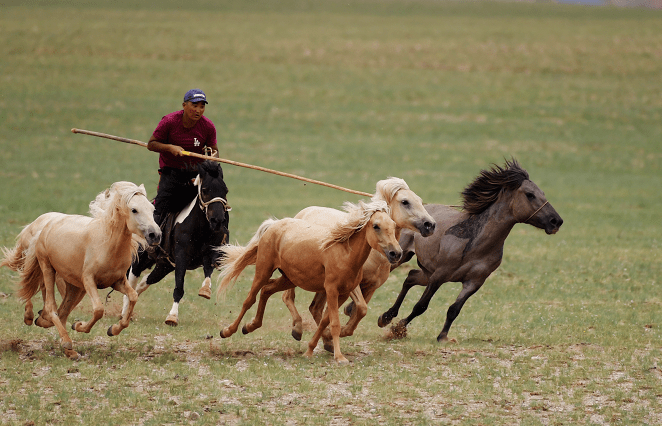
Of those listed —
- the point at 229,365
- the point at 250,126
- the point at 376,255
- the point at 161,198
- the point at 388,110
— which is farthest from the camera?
the point at 388,110

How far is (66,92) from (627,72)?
90.6 ft

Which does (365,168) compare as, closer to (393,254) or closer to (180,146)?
Answer: (180,146)

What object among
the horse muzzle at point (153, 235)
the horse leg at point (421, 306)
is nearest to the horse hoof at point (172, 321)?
the horse muzzle at point (153, 235)

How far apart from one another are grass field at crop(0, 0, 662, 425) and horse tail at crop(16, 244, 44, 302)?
1.66 feet

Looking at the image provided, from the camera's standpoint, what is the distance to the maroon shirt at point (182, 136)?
33.1 ft

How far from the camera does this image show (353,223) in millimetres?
8273

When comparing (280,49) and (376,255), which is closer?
(376,255)

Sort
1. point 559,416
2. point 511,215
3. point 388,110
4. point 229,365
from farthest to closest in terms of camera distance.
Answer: point 388,110 < point 511,215 < point 229,365 < point 559,416

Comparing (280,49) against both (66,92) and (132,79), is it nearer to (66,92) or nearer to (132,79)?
(132,79)

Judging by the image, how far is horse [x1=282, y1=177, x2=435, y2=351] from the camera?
8.40 m

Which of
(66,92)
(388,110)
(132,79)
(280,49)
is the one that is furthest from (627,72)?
(66,92)

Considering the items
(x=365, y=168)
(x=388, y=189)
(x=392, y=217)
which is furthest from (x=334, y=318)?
(x=365, y=168)

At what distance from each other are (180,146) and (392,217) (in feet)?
10.3

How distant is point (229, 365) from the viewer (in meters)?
8.37
